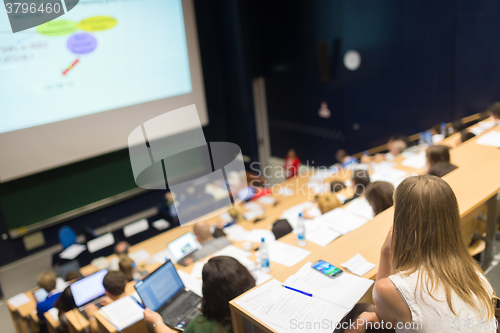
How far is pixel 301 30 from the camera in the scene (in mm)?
7613

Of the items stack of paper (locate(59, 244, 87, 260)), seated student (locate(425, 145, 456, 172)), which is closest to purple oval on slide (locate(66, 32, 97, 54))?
stack of paper (locate(59, 244, 87, 260))

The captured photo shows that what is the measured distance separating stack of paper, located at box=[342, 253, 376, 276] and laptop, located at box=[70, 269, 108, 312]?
2.34 meters

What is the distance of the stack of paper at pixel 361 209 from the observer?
3.28 meters

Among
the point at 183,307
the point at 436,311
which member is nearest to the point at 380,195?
the point at 436,311

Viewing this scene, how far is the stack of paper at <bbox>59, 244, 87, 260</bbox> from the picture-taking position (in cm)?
528

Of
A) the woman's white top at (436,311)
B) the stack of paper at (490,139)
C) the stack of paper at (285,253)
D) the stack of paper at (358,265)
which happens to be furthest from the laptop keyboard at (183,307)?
the stack of paper at (490,139)

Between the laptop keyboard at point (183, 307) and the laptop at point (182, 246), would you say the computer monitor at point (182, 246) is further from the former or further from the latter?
the laptop keyboard at point (183, 307)

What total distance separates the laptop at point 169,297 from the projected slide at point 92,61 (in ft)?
12.5

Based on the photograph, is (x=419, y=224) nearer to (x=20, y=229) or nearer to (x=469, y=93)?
(x=469, y=93)

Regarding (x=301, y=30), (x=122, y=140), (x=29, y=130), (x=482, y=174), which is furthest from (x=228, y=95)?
(x=482, y=174)

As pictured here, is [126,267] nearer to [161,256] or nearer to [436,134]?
[161,256]

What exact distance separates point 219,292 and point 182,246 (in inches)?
81.5

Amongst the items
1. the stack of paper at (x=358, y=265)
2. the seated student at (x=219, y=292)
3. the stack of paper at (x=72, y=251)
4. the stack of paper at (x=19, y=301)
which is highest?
the stack of paper at (x=358, y=265)

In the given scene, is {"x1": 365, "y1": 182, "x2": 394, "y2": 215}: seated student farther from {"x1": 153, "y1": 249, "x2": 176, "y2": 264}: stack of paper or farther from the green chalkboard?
the green chalkboard
